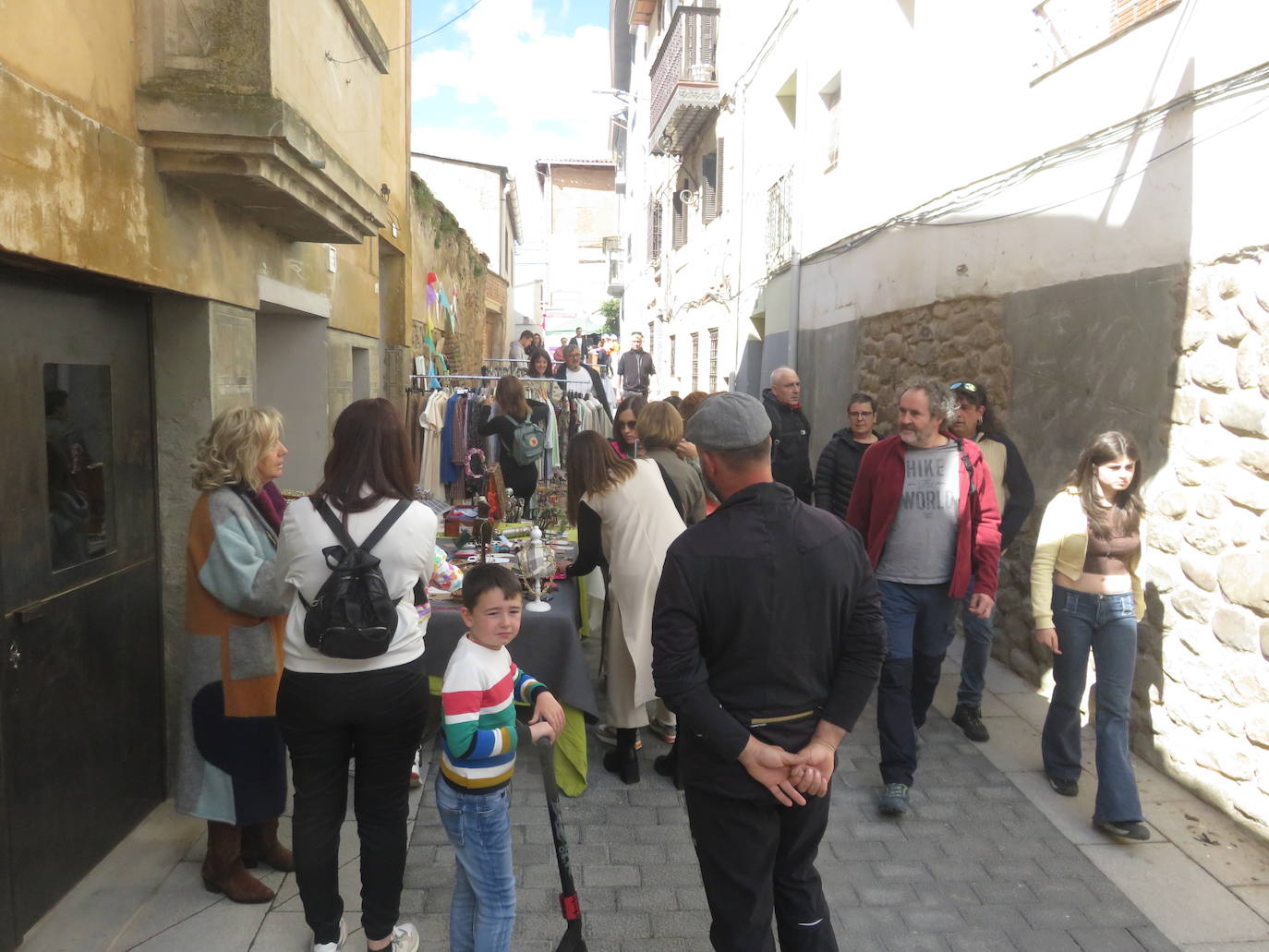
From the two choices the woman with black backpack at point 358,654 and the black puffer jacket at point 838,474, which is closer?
the woman with black backpack at point 358,654

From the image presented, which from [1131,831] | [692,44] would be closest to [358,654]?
[1131,831]

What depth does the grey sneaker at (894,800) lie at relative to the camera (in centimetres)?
393

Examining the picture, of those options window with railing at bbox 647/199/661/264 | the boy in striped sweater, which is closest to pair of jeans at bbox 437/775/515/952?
the boy in striped sweater

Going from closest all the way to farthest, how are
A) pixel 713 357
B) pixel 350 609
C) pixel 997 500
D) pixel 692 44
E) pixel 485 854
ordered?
pixel 350 609, pixel 485 854, pixel 997 500, pixel 692 44, pixel 713 357

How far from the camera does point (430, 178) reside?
2406cm

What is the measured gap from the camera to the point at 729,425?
232 centimetres

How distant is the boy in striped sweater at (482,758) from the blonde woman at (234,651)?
839mm

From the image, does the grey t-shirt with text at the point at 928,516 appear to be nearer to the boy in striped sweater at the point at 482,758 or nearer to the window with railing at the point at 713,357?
the boy in striped sweater at the point at 482,758

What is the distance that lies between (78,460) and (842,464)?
13.5ft

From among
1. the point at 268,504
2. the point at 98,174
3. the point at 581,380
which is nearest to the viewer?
the point at 98,174

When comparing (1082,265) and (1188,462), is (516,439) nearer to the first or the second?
(1082,265)

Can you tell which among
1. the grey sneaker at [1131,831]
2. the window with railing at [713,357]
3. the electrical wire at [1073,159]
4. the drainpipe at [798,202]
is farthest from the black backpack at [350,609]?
the window with railing at [713,357]

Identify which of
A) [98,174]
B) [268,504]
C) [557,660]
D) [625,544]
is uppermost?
[98,174]

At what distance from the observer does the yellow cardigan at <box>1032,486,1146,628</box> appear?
12.6ft
